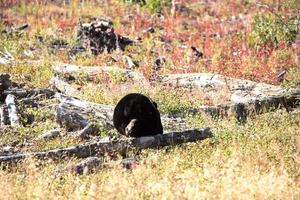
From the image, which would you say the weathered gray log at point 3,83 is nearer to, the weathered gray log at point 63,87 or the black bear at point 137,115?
the weathered gray log at point 63,87

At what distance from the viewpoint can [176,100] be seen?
472 inches

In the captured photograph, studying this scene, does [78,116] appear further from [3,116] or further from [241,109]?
[241,109]

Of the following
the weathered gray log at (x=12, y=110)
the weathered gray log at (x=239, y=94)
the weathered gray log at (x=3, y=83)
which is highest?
the weathered gray log at (x=3, y=83)

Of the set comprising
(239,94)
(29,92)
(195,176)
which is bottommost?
(239,94)

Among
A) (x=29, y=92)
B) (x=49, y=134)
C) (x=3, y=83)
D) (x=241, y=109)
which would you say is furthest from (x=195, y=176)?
(x=3, y=83)

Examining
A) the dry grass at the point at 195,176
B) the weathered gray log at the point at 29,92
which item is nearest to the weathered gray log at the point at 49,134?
the dry grass at the point at 195,176

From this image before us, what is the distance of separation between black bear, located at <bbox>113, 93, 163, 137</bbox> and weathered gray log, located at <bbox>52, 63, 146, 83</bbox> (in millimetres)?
5588

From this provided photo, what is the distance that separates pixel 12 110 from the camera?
10.6m

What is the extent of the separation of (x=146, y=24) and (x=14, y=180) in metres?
18.0

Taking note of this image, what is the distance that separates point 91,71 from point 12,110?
14.9 feet

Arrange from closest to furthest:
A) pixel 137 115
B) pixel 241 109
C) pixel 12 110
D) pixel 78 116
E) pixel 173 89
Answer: pixel 137 115 → pixel 78 116 → pixel 12 110 → pixel 241 109 → pixel 173 89

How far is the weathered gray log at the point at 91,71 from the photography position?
14430mm

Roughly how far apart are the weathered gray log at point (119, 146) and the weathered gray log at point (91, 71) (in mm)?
5829

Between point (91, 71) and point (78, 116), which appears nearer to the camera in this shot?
point (78, 116)
